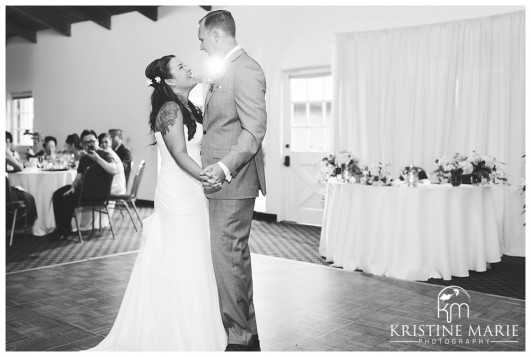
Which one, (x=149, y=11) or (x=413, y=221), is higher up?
(x=149, y=11)

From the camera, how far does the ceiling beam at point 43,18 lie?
11.2m

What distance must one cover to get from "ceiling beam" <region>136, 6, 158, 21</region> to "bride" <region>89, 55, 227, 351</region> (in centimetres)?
819

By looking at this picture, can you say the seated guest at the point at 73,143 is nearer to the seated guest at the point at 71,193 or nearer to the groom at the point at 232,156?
the seated guest at the point at 71,193

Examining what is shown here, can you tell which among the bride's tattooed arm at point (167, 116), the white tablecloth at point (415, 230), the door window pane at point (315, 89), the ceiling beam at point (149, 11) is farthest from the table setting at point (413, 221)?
the ceiling beam at point (149, 11)

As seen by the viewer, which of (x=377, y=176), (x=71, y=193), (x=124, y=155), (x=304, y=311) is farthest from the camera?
(x=124, y=155)

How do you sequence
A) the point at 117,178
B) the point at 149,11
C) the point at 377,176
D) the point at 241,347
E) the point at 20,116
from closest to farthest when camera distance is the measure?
1. the point at 241,347
2. the point at 377,176
3. the point at 117,178
4. the point at 149,11
5. the point at 20,116

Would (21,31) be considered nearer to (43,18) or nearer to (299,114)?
(43,18)

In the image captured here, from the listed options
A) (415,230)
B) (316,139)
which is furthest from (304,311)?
(316,139)

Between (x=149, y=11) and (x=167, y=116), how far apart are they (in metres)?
8.44

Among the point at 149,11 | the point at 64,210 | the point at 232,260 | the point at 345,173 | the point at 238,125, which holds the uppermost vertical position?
the point at 149,11

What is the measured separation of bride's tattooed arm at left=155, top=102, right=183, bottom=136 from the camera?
2715 millimetres

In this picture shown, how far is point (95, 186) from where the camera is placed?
6.66 meters

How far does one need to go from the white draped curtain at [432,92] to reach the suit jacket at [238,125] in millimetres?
4614
